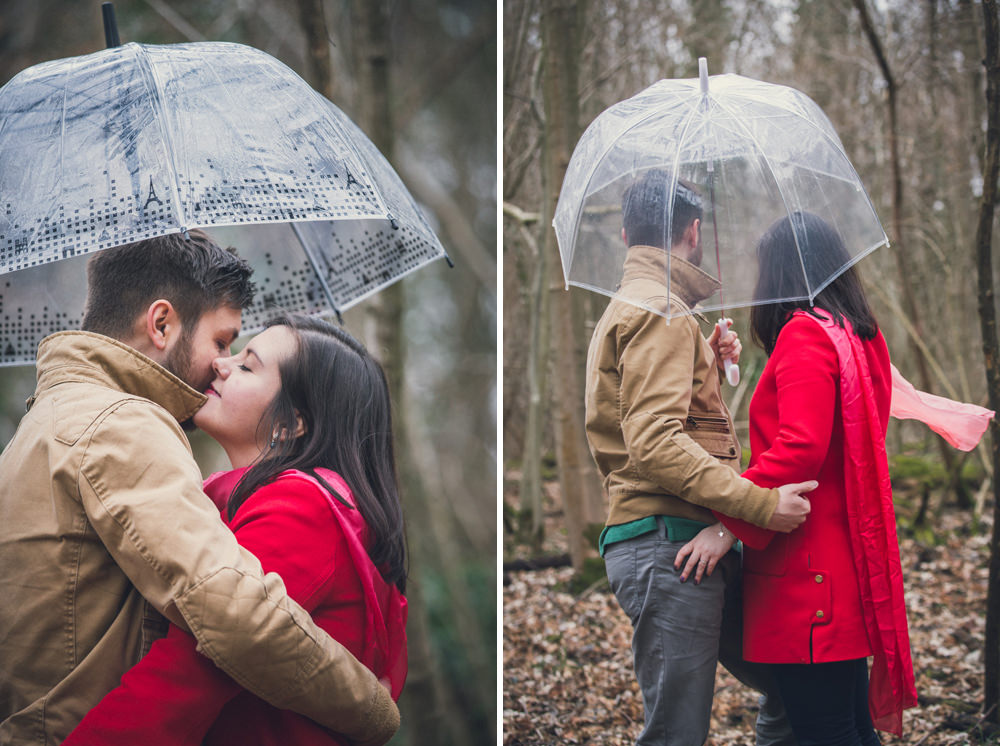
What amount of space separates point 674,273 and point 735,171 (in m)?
0.35

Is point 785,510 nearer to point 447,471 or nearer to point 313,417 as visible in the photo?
point 313,417

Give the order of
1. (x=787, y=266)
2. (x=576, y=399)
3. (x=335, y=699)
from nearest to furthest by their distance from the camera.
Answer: (x=335, y=699)
(x=787, y=266)
(x=576, y=399)

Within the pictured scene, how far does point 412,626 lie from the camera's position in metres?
4.48

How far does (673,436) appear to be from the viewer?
215 cm

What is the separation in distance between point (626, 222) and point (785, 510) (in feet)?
2.93

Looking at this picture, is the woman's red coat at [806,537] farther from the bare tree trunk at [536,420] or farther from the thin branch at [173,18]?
the thin branch at [173,18]

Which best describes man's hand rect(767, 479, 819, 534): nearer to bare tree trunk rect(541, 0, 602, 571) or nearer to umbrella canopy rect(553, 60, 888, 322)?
umbrella canopy rect(553, 60, 888, 322)

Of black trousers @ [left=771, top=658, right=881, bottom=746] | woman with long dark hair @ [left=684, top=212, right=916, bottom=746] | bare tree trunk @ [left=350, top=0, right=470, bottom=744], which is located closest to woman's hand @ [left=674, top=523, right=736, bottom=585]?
woman with long dark hair @ [left=684, top=212, right=916, bottom=746]

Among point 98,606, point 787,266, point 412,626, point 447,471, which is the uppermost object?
point 787,266

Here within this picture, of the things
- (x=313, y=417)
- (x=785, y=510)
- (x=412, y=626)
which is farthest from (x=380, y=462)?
(x=412, y=626)

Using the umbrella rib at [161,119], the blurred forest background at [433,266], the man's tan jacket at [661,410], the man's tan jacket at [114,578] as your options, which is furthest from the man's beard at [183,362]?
the blurred forest background at [433,266]

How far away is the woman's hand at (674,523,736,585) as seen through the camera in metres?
2.19

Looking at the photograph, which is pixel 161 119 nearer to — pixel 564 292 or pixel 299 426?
pixel 299 426

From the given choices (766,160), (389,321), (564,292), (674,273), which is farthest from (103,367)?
(564,292)
